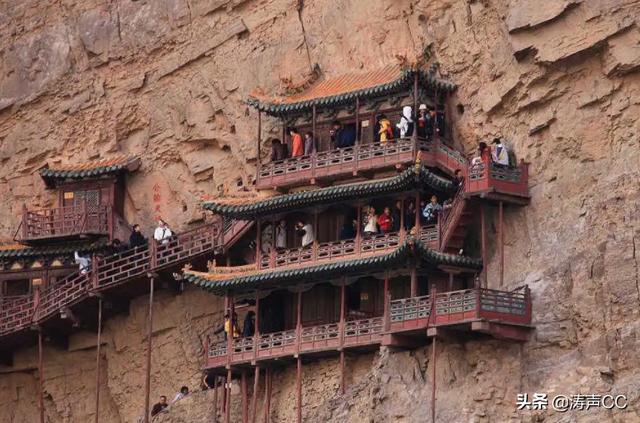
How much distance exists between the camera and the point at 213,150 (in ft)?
256

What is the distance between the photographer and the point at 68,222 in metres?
79.2

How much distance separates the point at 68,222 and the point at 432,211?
13407 millimetres

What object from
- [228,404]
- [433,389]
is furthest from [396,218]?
[228,404]

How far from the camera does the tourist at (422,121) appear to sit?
2822 inches

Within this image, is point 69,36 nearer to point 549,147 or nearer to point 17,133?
point 17,133

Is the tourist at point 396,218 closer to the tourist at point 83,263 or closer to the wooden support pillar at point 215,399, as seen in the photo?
the wooden support pillar at point 215,399

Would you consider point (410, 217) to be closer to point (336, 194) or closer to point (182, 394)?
point (336, 194)

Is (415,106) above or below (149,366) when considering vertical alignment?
above

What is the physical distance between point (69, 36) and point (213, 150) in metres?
7.24

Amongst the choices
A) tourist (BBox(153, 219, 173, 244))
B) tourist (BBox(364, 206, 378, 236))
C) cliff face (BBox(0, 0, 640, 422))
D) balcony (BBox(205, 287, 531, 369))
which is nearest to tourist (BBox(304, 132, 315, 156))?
cliff face (BBox(0, 0, 640, 422))

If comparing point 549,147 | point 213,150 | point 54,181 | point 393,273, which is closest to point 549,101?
point 549,147

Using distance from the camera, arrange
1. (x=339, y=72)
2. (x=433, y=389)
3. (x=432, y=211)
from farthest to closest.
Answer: (x=339, y=72) → (x=432, y=211) → (x=433, y=389)

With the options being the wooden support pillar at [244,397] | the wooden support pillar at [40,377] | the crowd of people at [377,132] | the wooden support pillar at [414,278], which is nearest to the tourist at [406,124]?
the crowd of people at [377,132]

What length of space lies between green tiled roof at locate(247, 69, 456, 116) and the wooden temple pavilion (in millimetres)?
40
